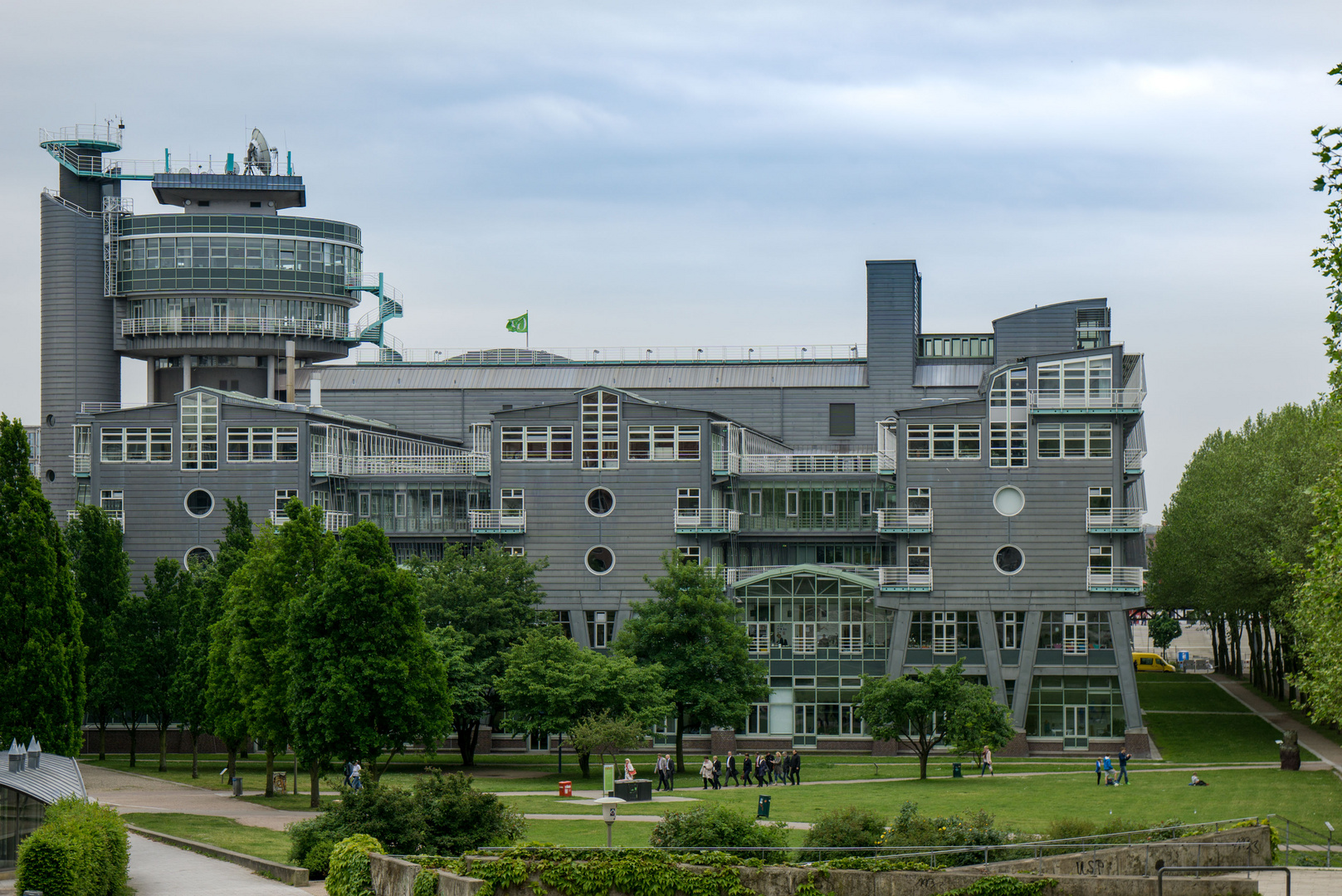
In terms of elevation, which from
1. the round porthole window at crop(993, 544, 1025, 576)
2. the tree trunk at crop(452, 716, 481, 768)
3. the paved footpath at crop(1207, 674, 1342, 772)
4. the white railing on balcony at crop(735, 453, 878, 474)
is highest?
the white railing on balcony at crop(735, 453, 878, 474)

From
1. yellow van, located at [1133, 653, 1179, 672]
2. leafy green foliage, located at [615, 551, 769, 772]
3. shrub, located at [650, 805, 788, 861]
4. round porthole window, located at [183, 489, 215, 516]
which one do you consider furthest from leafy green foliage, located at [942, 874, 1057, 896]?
yellow van, located at [1133, 653, 1179, 672]

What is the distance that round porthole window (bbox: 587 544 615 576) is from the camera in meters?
79.2

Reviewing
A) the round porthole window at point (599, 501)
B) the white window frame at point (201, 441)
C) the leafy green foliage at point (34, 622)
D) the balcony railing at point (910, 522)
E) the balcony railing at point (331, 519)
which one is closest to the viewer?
the leafy green foliage at point (34, 622)

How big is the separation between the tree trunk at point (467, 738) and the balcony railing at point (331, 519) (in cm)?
1516

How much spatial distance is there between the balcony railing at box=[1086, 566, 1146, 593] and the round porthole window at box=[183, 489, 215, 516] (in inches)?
1780

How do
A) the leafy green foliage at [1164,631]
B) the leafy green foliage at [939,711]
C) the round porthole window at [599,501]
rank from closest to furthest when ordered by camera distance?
the leafy green foliage at [939,711], the round porthole window at [599,501], the leafy green foliage at [1164,631]

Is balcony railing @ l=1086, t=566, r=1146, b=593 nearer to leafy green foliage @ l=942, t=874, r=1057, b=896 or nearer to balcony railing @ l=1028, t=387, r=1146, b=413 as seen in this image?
balcony railing @ l=1028, t=387, r=1146, b=413

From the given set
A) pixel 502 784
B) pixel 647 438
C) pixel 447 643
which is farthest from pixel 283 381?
pixel 502 784

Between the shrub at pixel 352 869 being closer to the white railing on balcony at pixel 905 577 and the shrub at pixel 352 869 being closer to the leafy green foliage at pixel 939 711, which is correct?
the leafy green foliage at pixel 939 711

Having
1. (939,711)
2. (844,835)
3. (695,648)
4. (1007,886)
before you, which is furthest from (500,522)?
(1007,886)

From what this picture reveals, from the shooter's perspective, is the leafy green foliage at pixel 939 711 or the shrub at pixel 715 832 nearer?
the shrub at pixel 715 832

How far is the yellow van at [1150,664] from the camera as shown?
4628 inches

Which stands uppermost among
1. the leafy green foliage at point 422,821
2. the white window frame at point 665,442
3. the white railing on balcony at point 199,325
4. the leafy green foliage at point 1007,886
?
the white railing on balcony at point 199,325

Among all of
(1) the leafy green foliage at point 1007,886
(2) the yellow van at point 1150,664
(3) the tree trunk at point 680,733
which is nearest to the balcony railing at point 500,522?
(3) the tree trunk at point 680,733
